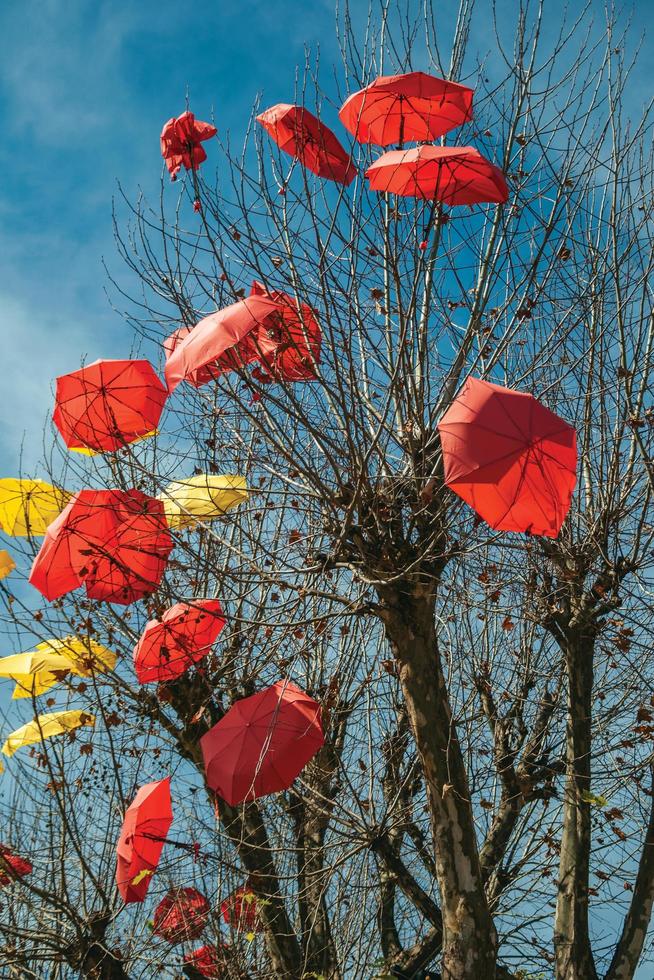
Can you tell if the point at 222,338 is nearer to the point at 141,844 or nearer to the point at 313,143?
the point at 313,143

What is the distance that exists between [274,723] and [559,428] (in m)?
2.41

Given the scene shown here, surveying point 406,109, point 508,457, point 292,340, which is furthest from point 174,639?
point 406,109

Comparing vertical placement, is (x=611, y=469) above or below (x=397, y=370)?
above

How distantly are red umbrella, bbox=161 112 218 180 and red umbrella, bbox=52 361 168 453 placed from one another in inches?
56.1

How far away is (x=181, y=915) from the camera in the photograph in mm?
6418

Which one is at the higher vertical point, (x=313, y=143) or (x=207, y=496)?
(x=313, y=143)

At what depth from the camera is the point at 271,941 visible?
6.52 m

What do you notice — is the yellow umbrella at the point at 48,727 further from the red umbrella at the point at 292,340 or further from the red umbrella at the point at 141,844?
the red umbrella at the point at 292,340

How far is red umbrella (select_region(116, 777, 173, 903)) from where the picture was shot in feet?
19.0

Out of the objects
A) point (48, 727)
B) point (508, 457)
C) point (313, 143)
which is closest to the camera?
point (508, 457)

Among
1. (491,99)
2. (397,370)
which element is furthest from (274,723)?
(491,99)

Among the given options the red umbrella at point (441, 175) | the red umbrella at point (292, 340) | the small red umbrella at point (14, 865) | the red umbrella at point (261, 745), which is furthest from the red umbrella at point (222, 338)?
the small red umbrella at point (14, 865)

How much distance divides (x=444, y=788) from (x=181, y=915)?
2.72 meters

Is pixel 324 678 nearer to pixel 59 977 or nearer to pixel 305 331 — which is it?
pixel 59 977
